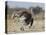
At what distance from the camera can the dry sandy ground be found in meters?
1.35

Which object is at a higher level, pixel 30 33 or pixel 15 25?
pixel 15 25

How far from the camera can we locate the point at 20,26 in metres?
1.38

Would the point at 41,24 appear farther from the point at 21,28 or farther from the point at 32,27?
the point at 21,28

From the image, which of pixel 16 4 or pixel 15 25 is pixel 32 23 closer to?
pixel 15 25

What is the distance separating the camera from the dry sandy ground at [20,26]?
1352mm

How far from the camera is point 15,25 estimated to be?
1365 millimetres

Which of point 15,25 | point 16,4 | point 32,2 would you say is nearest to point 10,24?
point 15,25

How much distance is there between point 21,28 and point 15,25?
0.33 feet

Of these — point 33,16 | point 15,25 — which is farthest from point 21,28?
point 33,16

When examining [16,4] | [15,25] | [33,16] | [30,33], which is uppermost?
[16,4]

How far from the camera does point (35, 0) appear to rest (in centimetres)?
142

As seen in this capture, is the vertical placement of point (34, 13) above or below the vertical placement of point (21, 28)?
above

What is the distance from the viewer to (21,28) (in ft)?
4.51
